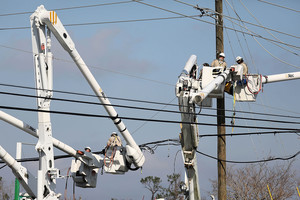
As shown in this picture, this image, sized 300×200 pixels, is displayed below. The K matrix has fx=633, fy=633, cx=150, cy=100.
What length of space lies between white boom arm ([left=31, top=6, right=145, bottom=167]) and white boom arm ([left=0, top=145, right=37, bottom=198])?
355 centimetres

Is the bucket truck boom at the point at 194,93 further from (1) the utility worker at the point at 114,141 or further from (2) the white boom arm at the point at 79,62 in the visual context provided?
(1) the utility worker at the point at 114,141

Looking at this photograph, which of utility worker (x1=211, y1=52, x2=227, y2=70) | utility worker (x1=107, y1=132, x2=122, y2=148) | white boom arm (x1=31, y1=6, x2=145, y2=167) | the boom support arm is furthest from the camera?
the boom support arm

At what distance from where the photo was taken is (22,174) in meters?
21.8

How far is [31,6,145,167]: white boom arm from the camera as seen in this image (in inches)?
835

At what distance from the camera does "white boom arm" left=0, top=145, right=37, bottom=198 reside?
21.2 metres

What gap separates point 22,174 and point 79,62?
4357mm

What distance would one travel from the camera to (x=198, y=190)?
21.5m

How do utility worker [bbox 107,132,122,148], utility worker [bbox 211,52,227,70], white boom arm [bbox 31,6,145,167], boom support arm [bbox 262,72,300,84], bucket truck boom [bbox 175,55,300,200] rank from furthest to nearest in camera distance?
1. boom support arm [bbox 262,72,300,84]
2. utility worker [bbox 107,132,122,148]
3. utility worker [bbox 211,52,227,70]
4. white boom arm [bbox 31,6,145,167]
5. bucket truck boom [bbox 175,55,300,200]

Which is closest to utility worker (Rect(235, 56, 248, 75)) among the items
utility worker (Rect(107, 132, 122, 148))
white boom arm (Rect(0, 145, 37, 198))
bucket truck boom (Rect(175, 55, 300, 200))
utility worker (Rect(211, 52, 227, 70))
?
bucket truck boom (Rect(175, 55, 300, 200))

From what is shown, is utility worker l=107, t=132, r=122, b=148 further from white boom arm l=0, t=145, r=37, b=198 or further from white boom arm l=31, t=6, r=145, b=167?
white boom arm l=0, t=145, r=37, b=198

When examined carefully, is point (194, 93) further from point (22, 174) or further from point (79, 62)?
point (22, 174)

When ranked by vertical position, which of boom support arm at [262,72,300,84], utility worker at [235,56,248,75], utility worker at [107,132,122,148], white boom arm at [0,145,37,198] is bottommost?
white boom arm at [0,145,37,198]

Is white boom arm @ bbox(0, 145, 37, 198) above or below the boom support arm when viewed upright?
below

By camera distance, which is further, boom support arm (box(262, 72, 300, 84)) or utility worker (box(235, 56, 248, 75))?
boom support arm (box(262, 72, 300, 84))
